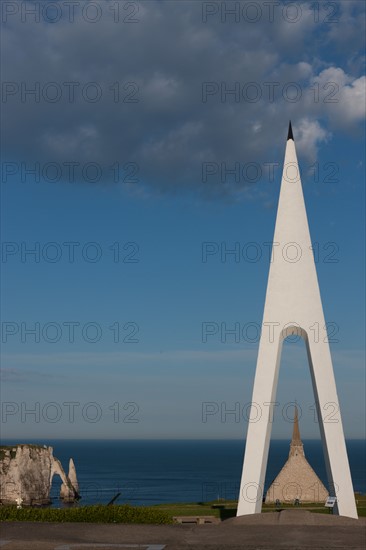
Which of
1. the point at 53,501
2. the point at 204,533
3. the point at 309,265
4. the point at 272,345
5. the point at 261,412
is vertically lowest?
the point at 53,501

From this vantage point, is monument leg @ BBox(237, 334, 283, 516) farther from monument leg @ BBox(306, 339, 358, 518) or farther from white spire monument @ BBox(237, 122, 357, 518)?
monument leg @ BBox(306, 339, 358, 518)

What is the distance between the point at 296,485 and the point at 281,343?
2212 cm

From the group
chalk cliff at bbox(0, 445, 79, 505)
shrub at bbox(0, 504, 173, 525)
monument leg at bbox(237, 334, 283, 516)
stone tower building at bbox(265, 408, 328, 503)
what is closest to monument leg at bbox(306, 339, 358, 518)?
monument leg at bbox(237, 334, 283, 516)

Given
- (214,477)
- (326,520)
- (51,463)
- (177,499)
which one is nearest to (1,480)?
(51,463)

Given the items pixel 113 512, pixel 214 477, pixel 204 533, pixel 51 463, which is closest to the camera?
pixel 204 533

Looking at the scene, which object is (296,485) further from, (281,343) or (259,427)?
(281,343)

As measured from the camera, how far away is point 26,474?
298ft

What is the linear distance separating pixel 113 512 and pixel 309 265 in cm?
1136

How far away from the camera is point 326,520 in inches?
628

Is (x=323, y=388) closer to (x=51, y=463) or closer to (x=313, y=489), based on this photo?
(x=313, y=489)

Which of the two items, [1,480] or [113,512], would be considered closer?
[113,512]

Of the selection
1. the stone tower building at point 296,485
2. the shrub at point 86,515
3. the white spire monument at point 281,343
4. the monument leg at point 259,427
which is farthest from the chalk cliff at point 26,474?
the shrub at point 86,515

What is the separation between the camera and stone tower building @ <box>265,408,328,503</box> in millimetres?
41750

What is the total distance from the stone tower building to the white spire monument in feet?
63.3
